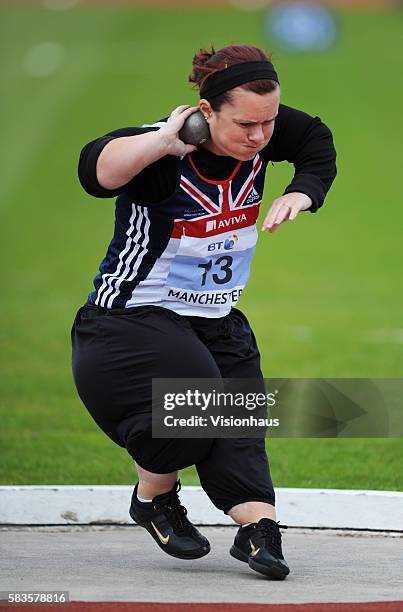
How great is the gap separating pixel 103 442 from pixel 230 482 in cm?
332

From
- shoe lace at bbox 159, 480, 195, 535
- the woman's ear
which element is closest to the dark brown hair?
the woman's ear

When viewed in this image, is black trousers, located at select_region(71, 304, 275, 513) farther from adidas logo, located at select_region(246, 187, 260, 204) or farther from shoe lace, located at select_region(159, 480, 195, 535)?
adidas logo, located at select_region(246, 187, 260, 204)

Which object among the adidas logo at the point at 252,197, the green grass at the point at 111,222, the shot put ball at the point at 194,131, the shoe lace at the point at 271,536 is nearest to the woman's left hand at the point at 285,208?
the adidas logo at the point at 252,197

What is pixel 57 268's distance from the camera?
59.4ft

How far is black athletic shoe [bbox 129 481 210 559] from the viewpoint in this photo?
17.9 feet

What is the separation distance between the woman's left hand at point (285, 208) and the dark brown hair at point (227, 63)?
0.40 metres

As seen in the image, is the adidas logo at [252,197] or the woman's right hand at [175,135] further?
the adidas logo at [252,197]

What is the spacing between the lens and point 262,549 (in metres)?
5.19

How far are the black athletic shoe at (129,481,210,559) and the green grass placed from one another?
1.87 metres

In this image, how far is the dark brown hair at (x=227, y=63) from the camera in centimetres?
500

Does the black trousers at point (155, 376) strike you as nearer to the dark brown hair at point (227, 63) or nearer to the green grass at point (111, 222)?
the dark brown hair at point (227, 63)

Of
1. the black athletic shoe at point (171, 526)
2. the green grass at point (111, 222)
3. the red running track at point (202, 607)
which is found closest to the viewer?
the red running track at point (202, 607)

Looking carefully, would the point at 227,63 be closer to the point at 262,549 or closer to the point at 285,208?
the point at 285,208

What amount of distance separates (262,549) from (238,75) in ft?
5.53
